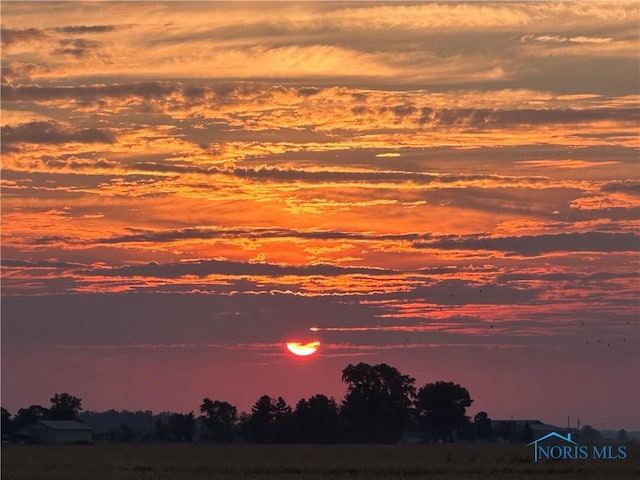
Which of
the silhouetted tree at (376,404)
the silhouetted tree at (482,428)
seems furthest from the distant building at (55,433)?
the silhouetted tree at (482,428)

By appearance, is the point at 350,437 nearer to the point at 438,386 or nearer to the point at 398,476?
→ the point at 438,386

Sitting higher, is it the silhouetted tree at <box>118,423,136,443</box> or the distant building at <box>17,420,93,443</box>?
the silhouetted tree at <box>118,423,136,443</box>

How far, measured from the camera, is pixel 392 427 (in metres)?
169

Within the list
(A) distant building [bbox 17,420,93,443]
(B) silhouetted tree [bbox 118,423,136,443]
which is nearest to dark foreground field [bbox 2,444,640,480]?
(A) distant building [bbox 17,420,93,443]

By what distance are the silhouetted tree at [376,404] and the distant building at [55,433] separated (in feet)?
119

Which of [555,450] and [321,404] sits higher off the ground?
[321,404]

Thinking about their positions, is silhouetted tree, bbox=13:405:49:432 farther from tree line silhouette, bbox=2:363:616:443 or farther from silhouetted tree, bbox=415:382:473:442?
silhouetted tree, bbox=415:382:473:442

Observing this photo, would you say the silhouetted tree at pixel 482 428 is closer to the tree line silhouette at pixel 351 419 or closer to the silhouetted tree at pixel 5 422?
the tree line silhouette at pixel 351 419

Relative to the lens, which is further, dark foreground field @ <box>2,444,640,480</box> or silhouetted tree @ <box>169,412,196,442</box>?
silhouetted tree @ <box>169,412,196,442</box>

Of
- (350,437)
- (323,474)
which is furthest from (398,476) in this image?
(350,437)

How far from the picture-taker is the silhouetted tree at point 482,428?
193m

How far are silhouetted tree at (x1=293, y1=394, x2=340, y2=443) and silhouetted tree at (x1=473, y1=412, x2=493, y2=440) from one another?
37792mm

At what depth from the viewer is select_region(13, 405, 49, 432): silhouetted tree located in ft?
554

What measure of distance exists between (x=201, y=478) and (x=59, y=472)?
28.4 feet
